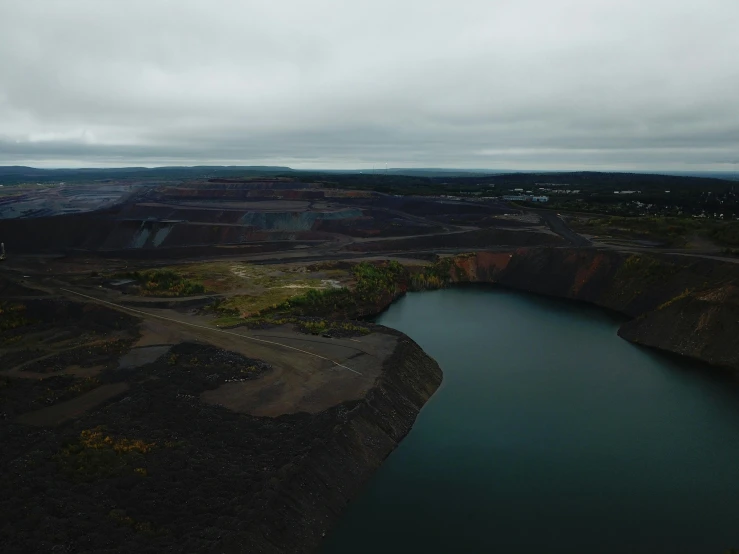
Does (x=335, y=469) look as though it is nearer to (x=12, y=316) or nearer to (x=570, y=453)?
(x=570, y=453)

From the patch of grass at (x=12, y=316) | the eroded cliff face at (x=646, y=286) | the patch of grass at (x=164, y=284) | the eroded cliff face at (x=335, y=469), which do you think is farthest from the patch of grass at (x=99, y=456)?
the eroded cliff face at (x=646, y=286)

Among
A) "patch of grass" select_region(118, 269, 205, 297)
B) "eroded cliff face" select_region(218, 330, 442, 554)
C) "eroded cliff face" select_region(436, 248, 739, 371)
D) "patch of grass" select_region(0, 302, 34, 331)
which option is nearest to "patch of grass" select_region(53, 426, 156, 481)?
"eroded cliff face" select_region(218, 330, 442, 554)

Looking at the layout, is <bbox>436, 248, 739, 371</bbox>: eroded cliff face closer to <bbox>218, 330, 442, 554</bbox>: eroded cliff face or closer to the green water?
the green water

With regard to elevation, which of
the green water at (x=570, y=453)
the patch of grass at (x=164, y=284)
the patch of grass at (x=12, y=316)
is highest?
the patch of grass at (x=164, y=284)

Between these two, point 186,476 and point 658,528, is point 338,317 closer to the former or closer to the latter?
point 186,476

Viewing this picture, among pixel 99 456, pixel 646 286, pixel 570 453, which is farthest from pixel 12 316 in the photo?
pixel 646 286

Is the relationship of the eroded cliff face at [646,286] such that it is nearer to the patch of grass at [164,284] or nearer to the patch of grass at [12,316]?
the patch of grass at [164,284]
